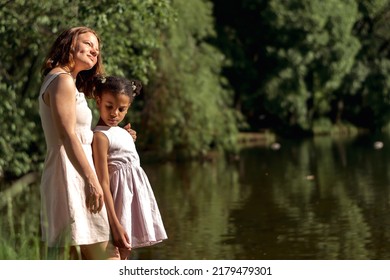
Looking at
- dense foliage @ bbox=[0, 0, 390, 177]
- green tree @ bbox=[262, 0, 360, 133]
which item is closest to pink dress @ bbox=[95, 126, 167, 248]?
dense foliage @ bbox=[0, 0, 390, 177]

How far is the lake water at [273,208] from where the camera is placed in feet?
36.1

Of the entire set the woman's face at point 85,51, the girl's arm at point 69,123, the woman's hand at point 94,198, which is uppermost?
the woman's face at point 85,51

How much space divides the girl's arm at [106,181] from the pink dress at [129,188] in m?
0.05

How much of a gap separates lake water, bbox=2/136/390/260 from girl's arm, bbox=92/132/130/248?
0.54 m

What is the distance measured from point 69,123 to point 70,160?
0.18 metres

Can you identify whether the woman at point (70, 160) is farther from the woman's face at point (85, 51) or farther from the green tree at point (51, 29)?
the green tree at point (51, 29)

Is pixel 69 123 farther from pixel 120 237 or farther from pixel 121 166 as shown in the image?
pixel 120 237

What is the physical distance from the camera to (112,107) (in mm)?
5270

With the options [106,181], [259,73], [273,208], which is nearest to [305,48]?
[259,73]

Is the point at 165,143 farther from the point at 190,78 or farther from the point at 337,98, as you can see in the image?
the point at 337,98

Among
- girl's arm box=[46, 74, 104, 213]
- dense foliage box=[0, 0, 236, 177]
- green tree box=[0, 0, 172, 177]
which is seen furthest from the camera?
dense foliage box=[0, 0, 236, 177]

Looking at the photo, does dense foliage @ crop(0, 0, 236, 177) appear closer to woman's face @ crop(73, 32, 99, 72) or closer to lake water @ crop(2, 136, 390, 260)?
lake water @ crop(2, 136, 390, 260)

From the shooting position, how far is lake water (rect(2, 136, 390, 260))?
1099cm

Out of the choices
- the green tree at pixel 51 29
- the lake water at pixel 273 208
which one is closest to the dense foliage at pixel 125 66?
the green tree at pixel 51 29
